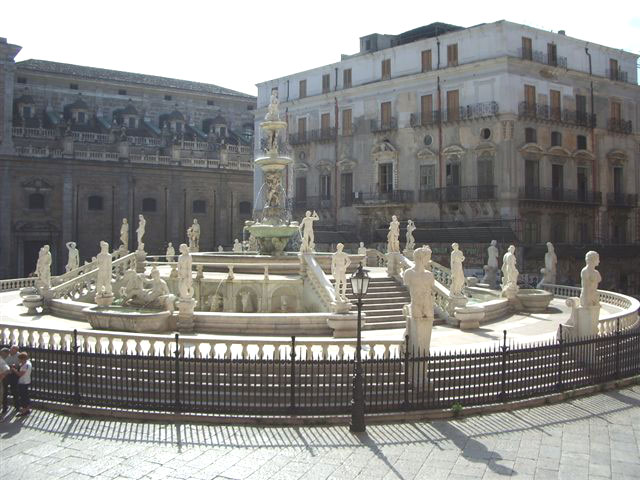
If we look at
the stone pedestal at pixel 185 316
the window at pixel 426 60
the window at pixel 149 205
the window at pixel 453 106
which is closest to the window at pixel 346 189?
the window at pixel 453 106

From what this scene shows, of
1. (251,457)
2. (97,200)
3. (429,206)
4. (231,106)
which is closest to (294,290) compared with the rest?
(251,457)

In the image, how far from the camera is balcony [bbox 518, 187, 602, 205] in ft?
122

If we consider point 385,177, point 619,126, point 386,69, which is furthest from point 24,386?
point 619,126

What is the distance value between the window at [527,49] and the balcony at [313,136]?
13.9 m

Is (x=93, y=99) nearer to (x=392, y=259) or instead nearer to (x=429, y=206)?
(x=429, y=206)

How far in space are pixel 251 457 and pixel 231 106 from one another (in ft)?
181

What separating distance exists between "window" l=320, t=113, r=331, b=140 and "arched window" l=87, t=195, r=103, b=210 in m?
17.9

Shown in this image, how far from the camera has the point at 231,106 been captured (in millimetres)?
62000

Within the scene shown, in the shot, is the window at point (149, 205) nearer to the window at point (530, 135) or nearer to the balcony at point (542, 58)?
the window at point (530, 135)

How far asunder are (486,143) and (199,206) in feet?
85.3

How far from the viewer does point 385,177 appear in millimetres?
43125

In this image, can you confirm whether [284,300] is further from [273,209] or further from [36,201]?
[36,201]

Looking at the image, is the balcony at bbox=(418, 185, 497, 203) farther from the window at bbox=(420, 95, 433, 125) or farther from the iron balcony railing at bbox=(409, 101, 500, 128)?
the window at bbox=(420, 95, 433, 125)

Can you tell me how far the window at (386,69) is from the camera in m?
42.7
